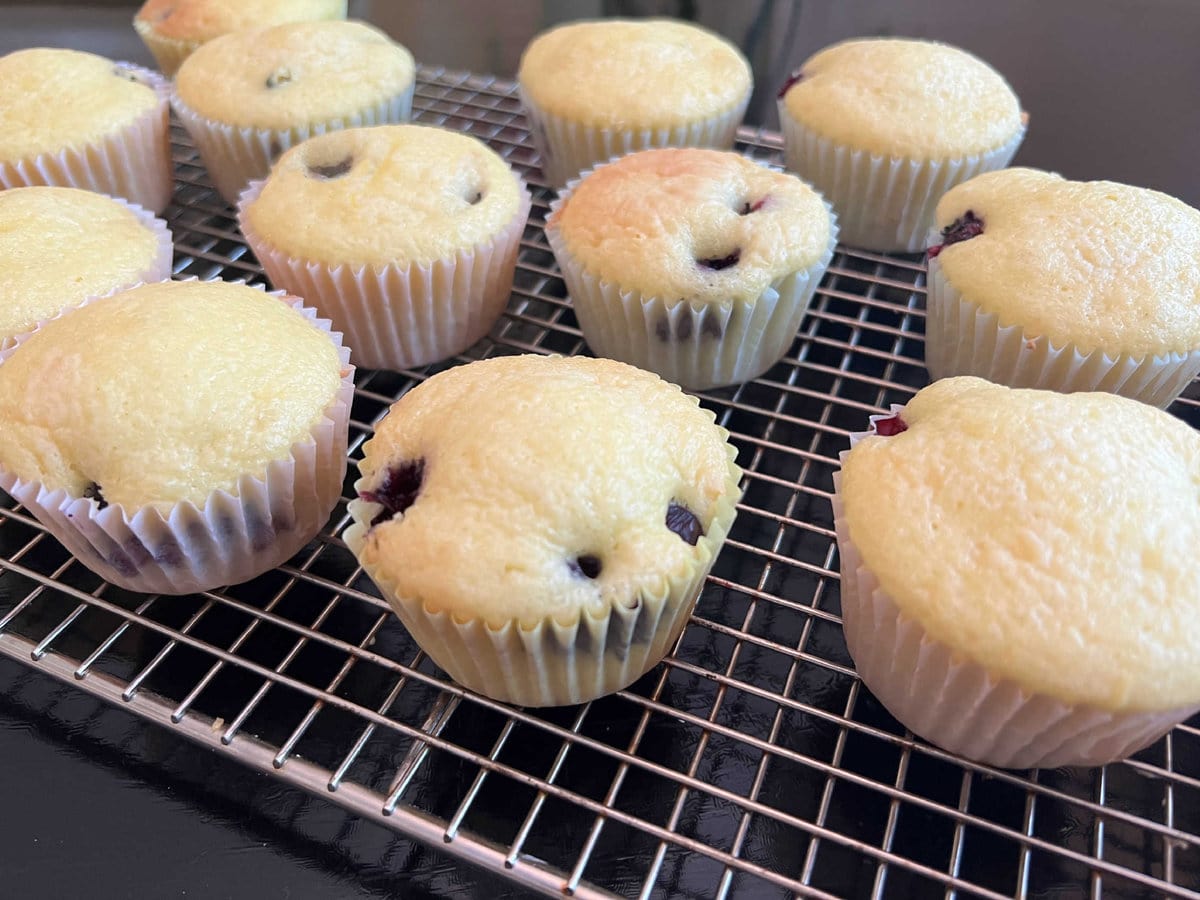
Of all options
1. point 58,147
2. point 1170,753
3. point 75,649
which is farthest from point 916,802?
point 58,147

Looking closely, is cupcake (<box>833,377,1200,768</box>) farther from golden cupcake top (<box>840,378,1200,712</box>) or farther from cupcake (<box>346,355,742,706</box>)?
cupcake (<box>346,355,742,706</box>)

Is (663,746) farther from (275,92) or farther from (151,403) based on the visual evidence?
(275,92)

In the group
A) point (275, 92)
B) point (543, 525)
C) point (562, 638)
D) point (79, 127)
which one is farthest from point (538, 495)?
point (79, 127)

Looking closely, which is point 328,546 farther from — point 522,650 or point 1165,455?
point 1165,455

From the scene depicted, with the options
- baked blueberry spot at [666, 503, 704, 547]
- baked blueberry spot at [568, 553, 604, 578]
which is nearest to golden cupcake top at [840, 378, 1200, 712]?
baked blueberry spot at [666, 503, 704, 547]

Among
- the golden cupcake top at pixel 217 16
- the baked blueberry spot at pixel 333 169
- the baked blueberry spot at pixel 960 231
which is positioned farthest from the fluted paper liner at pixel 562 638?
the golden cupcake top at pixel 217 16

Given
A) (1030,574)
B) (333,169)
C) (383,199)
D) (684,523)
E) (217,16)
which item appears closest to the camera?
(1030,574)
